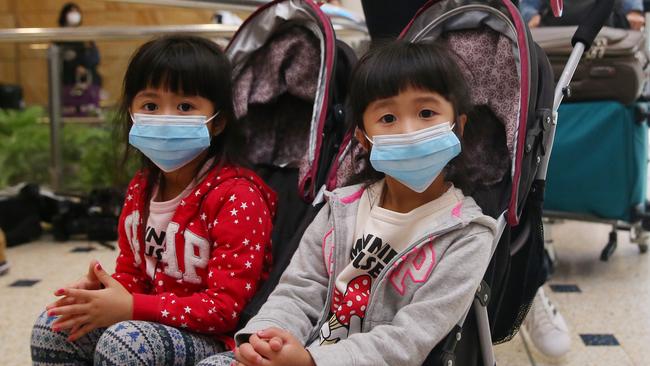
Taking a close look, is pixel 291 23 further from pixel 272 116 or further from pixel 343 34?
pixel 343 34

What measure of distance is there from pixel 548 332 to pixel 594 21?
101 cm

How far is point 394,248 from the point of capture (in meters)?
1.23

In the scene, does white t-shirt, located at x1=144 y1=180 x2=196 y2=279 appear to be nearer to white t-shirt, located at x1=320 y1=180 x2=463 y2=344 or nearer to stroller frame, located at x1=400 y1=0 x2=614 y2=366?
white t-shirt, located at x1=320 y1=180 x2=463 y2=344

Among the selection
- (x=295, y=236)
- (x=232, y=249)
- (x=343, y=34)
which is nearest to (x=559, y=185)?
(x=343, y=34)

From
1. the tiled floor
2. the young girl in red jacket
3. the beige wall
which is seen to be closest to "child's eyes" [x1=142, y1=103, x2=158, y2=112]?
the young girl in red jacket

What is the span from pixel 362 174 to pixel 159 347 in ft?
1.71

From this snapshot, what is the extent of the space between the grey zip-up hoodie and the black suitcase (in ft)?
4.98

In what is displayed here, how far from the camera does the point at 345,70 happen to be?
1.64 m

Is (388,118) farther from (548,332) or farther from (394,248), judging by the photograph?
(548,332)

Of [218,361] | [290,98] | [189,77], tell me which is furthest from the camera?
[290,98]

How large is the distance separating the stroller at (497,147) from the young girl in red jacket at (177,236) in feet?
0.32

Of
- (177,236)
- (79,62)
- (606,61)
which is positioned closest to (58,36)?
(79,62)

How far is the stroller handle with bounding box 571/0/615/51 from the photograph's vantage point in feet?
4.62

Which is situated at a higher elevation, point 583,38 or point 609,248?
point 583,38
